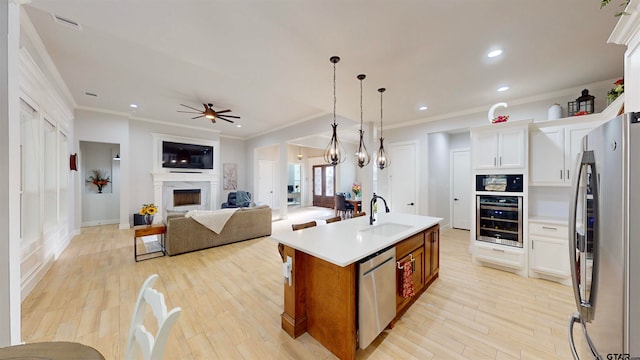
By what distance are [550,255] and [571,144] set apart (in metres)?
1.52

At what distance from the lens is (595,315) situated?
1.00 meters

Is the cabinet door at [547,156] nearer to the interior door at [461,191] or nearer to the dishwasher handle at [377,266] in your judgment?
the interior door at [461,191]

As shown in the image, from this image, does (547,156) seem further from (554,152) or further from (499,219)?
(499,219)

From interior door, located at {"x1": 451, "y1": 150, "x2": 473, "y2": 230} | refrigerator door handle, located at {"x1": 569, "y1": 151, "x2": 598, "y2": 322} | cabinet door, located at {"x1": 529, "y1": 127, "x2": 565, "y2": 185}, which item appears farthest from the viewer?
interior door, located at {"x1": 451, "y1": 150, "x2": 473, "y2": 230}

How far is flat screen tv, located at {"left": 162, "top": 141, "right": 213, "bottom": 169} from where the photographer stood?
6910 mm

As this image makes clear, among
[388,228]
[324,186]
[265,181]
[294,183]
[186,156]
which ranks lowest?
[388,228]

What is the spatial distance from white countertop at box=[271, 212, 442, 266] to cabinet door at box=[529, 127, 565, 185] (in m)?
1.81

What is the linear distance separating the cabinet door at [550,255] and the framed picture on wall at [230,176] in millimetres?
8400

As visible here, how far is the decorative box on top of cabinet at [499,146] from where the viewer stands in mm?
3293

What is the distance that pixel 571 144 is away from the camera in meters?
3.06

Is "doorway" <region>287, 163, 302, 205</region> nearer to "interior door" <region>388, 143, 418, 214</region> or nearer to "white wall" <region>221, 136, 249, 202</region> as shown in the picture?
"white wall" <region>221, 136, 249, 202</region>

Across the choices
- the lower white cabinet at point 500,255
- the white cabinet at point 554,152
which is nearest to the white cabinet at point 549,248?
the lower white cabinet at point 500,255

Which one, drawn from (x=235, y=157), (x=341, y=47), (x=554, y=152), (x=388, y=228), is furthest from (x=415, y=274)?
(x=235, y=157)

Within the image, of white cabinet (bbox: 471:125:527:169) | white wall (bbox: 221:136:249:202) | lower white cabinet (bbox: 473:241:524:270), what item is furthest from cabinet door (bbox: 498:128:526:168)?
white wall (bbox: 221:136:249:202)
